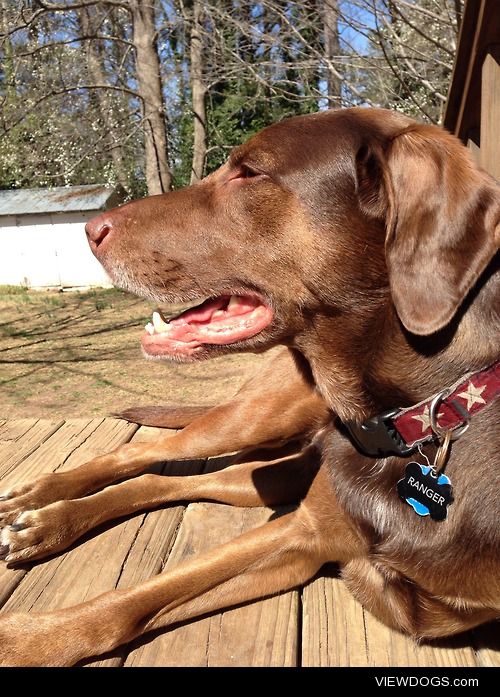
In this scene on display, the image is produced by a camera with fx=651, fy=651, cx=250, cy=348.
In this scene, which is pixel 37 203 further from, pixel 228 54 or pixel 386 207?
pixel 386 207

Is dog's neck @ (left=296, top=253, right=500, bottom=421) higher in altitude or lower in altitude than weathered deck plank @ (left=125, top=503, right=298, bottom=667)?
higher

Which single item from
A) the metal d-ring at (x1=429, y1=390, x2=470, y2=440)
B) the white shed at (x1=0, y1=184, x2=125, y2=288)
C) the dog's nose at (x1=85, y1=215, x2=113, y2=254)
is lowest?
the white shed at (x1=0, y1=184, x2=125, y2=288)

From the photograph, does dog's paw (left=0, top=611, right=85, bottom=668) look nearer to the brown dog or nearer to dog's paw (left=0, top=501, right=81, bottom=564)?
the brown dog

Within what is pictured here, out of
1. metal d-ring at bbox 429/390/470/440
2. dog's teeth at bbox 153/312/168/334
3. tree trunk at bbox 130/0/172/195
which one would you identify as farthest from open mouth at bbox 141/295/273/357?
tree trunk at bbox 130/0/172/195

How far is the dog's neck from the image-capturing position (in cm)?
197

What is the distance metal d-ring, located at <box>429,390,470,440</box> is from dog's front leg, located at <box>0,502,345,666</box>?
1.97 feet

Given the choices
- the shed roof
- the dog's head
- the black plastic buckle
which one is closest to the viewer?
the dog's head

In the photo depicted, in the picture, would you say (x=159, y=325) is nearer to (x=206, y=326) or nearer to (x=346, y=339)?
(x=206, y=326)

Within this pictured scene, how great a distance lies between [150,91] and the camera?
14.0 metres

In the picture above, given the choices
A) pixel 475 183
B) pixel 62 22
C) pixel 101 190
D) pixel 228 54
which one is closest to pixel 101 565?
pixel 475 183

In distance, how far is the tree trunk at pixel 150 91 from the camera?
1335cm

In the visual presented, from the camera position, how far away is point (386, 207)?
7.05 ft

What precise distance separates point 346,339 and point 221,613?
3.41 feet

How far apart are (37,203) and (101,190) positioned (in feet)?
6.70
